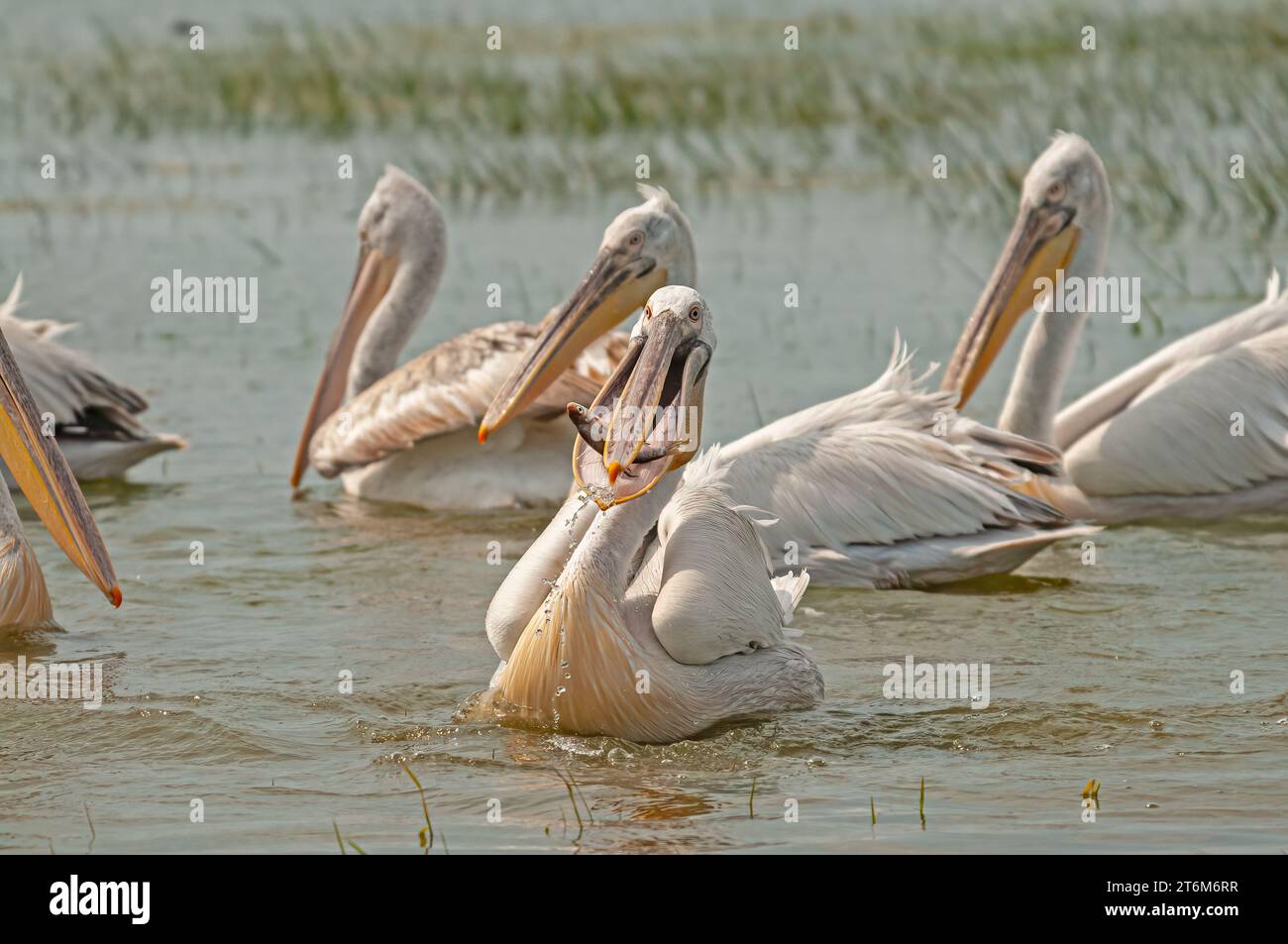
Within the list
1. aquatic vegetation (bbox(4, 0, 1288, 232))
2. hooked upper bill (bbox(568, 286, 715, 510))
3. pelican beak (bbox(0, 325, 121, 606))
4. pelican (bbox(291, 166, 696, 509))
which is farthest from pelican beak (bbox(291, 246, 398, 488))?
aquatic vegetation (bbox(4, 0, 1288, 232))

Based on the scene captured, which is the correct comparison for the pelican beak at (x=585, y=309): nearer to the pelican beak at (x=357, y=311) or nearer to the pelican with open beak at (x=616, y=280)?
the pelican with open beak at (x=616, y=280)

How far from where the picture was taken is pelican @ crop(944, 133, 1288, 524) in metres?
6.80

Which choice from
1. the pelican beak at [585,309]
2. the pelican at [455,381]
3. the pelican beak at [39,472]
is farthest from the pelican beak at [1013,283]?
the pelican beak at [39,472]

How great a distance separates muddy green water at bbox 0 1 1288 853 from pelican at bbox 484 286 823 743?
92mm

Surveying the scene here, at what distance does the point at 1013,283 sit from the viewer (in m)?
7.21

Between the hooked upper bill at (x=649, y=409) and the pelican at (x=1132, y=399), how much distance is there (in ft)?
8.06

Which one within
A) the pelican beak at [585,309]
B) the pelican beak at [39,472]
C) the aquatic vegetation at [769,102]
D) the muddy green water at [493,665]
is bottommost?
the muddy green water at [493,665]

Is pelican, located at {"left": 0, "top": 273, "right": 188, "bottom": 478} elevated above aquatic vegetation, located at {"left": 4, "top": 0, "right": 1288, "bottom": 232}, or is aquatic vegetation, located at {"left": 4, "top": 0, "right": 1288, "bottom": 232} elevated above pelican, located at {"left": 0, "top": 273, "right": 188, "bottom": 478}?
aquatic vegetation, located at {"left": 4, "top": 0, "right": 1288, "bottom": 232}

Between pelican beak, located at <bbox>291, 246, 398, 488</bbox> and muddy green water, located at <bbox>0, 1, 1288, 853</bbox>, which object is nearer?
muddy green water, located at <bbox>0, 1, 1288, 853</bbox>

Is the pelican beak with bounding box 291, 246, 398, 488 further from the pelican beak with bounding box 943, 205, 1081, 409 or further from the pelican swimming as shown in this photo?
the pelican beak with bounding box 943, 205, 1081, 409

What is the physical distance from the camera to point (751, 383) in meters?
8.77

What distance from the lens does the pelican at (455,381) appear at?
6289 mm

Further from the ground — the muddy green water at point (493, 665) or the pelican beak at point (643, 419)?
the pelican beak at point (643, 419)
